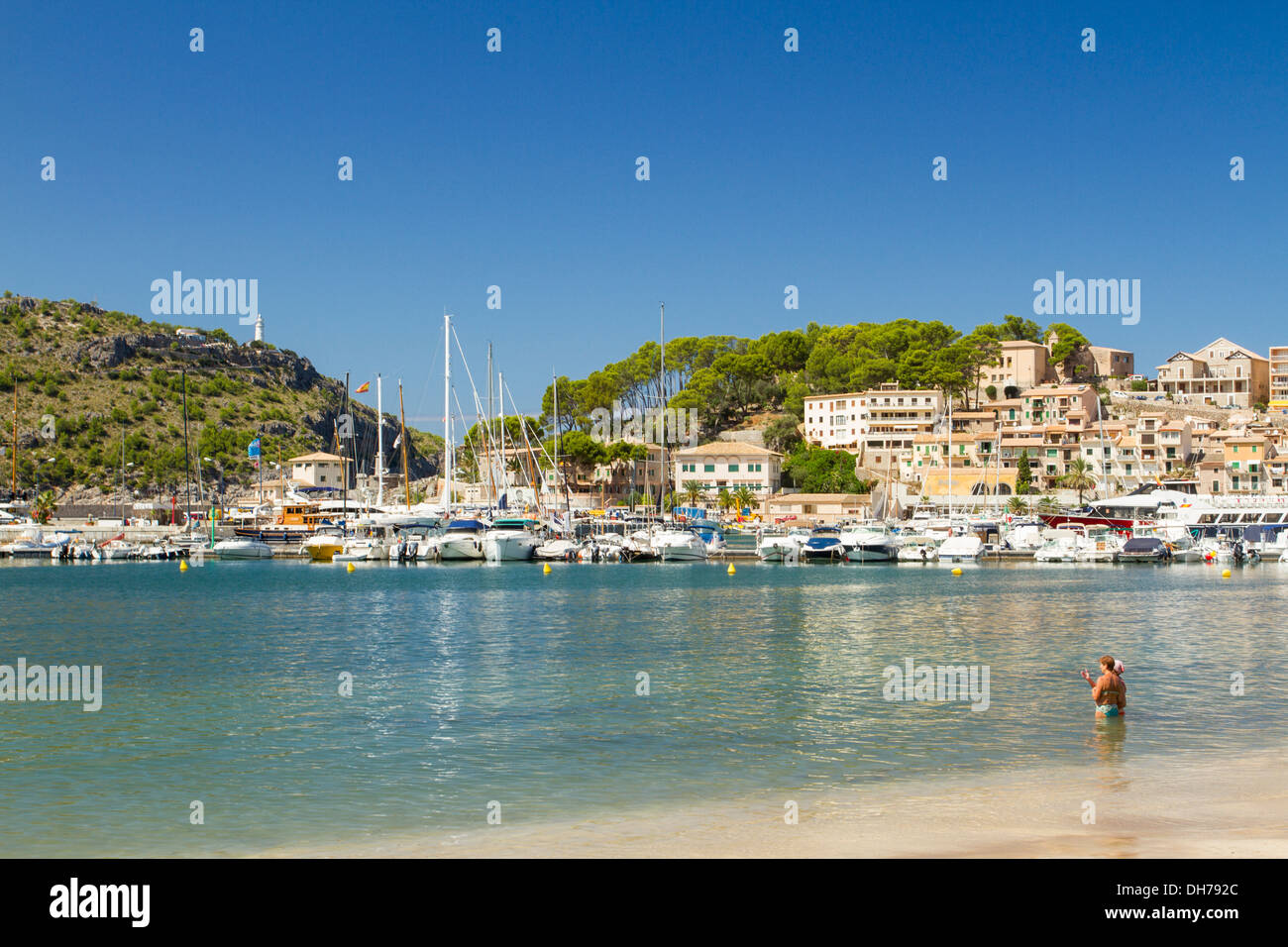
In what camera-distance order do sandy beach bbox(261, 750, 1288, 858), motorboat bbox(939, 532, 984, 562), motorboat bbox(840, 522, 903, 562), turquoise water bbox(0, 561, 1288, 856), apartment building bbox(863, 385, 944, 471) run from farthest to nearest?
apartment building bbox(863, 385, 944, 471) → motorboat bbox(840, 522, 903, 562) → motorboat bbox(939, 532, 984, 562) → turquoise water bbox(0, 561, 1288, 856) → sandy beach bbox(261, 750, 1288, 858)

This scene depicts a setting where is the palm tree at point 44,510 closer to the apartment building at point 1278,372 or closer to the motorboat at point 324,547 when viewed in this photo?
the motorboat at point 324,547

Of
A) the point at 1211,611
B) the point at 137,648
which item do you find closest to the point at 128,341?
the point at 137,648

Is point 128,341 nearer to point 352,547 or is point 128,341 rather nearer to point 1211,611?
point 352,547

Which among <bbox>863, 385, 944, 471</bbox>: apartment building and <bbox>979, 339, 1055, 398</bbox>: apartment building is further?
<bbox>979, 339, 1055, 398</bbox>: apartment building

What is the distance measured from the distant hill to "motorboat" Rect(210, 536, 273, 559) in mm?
61810

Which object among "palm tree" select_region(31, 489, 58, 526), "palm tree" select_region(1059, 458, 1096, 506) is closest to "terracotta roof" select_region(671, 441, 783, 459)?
"palm tree" select_region(1059, 458, 1096, 506)

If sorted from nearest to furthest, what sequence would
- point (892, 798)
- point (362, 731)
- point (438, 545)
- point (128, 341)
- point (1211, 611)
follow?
1. point (892, 798)
2. point (362, 731)
3. point (1211, 611)
4. point (438, 545)
5. point (128, 341)

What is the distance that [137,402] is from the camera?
15775 centimetres

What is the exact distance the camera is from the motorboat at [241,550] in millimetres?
78812

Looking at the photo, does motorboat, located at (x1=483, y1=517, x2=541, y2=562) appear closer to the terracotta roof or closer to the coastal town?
the coastal town

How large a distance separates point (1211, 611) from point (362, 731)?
31801 millimetres

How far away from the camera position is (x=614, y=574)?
6144 centimetres

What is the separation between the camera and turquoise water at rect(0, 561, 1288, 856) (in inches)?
563

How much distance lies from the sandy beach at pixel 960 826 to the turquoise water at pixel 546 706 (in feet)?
2.26
